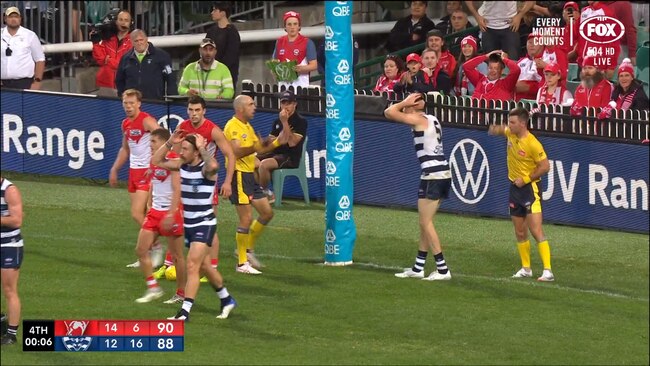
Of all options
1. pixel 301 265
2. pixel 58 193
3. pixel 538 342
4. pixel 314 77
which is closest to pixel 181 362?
pixel 538 342

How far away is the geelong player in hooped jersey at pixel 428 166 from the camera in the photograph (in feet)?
58.1

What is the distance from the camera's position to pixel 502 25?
24.6 meters

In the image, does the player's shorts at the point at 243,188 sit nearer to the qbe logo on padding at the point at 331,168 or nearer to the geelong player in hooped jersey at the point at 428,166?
the qbe logo on padding at the point at 331,168

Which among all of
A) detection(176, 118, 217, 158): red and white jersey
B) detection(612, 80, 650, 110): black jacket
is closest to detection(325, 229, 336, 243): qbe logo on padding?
detection(176, 118, 217, 158): red and white jersey

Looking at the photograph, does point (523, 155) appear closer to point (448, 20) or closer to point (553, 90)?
point (553, 90)

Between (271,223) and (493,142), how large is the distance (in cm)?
310

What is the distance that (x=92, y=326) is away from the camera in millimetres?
15172

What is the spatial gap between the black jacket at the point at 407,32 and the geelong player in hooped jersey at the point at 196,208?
1088cm

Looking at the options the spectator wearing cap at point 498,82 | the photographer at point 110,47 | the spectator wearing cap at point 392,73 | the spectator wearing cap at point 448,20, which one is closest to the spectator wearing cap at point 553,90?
the spectator wearing cap at point 498,82

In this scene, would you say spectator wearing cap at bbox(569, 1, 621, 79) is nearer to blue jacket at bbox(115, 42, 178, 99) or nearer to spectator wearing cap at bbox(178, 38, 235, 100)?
spectator wearing cap at bbox(178, 38, 235, 100)

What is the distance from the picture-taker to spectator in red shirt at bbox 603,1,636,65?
23234 mm

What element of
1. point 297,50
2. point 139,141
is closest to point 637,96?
point 297,50

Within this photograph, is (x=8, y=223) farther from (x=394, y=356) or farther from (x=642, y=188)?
(x=642, y=188)

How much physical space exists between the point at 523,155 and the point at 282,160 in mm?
4501
